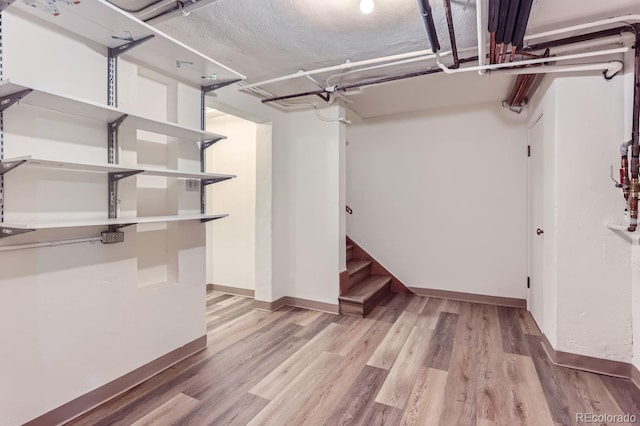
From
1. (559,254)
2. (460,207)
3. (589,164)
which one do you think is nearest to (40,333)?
(559,254)

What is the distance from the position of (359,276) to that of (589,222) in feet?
8.30

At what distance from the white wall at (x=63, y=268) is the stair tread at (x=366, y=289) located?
2008mm

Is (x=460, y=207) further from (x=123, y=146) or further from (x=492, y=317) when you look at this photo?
(x=123, y=146)

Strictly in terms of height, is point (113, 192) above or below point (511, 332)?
above

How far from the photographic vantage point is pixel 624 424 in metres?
1.83

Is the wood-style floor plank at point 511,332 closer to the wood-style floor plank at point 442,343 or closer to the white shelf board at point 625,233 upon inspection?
the wood-style floor plank at point 442,343

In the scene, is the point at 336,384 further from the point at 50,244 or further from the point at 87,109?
the point at 87,109

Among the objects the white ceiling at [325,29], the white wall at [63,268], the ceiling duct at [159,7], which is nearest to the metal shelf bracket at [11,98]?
the white wall at [63,268]

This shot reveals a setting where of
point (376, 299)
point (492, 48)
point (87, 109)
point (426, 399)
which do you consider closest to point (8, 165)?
point (87, 109)

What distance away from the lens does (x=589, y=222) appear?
238cm

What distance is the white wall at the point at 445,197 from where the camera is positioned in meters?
3.82

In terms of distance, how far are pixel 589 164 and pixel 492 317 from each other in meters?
1.89

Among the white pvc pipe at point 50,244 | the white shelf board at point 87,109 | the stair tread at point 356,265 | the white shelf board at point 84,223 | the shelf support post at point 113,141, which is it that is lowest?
the stair tread at point 356,265

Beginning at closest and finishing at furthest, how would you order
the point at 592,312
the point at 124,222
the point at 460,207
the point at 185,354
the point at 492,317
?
the point at 124,222
the point at 592,312
the point at 185,354
the point at 492,317
the point at 460,207
